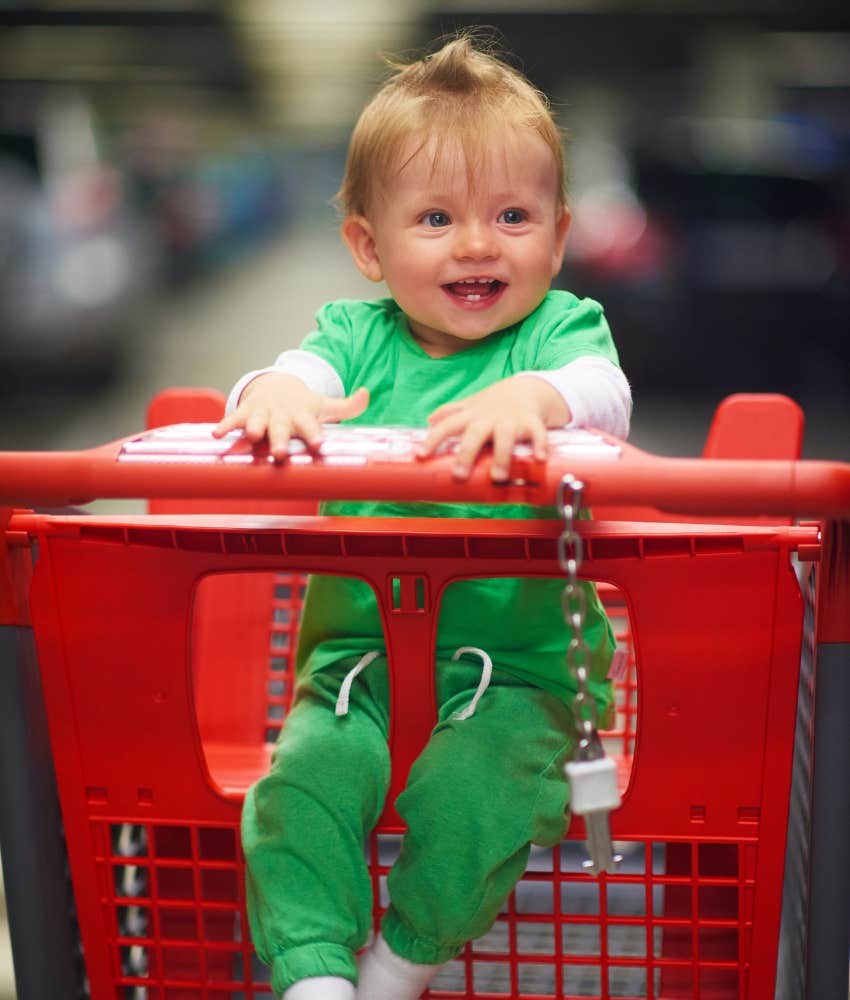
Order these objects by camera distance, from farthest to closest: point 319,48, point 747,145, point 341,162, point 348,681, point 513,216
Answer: point 341,162 → point 319,48 → point 747,145 → point 513,216 → point 348,681

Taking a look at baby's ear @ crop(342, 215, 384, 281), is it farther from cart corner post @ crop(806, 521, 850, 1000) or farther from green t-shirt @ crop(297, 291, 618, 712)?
cart corner post @ crop(806, 521, 850, 1000)

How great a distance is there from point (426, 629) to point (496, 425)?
0.62ft

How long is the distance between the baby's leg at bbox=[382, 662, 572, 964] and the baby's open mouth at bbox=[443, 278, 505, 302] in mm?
373

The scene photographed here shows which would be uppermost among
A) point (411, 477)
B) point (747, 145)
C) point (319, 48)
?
point (319, 48)

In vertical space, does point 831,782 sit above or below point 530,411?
below

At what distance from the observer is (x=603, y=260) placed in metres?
4.37

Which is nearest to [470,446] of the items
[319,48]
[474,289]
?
[474,289]

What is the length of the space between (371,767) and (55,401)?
3.79 meters

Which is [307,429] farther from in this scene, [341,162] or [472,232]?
[341,162]

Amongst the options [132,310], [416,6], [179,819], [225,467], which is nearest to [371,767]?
[179,819]

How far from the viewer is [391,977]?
3.19 ft

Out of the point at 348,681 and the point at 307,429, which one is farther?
the point at 348,681

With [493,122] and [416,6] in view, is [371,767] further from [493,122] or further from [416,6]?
[416,6]

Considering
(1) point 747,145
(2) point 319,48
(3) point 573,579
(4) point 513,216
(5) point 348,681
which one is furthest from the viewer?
(2) point 319,48
